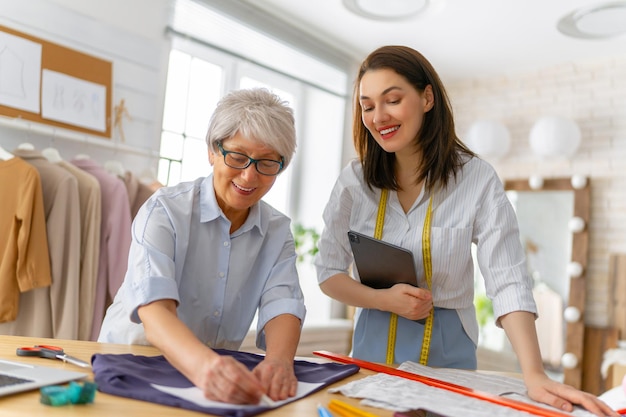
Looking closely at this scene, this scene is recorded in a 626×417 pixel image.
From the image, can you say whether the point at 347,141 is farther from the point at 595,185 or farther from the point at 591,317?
the point at 591,317

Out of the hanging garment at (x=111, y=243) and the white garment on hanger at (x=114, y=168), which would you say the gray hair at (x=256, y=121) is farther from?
the white garment on hanger at (x=114, y=168)

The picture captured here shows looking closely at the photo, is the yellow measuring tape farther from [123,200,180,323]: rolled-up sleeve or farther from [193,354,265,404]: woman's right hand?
[193,354,265,404]: woman's right hand

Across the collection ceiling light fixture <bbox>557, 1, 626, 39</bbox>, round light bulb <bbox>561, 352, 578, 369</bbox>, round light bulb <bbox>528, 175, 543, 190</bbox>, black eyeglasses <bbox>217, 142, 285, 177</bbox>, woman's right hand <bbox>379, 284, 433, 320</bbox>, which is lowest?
round light bulb <bbox>561, 352, 578, 369</bbox>

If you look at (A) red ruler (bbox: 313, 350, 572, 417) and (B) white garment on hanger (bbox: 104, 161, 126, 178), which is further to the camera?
(B) white garment on hanger (bbox: 104, 161, 126, 178)

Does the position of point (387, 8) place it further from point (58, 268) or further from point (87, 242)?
point (58, 268)

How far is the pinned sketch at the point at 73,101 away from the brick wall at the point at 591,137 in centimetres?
339

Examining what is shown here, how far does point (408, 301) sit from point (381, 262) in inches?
5.0

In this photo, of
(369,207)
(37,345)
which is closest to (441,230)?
(369,207)

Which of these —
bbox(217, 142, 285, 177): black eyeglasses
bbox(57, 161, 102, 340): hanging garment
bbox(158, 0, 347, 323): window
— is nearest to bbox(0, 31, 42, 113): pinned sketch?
bbox(57, 161, 102, 340): hanging garment

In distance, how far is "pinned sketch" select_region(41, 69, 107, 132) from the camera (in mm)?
2849

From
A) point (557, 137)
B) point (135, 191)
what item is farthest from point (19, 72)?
point (557, 137)

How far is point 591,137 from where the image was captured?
4.57 m

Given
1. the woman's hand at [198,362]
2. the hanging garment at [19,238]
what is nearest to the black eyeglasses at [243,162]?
the woman's hand at [198,362]

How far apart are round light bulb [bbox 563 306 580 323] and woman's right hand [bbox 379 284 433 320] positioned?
330cm
